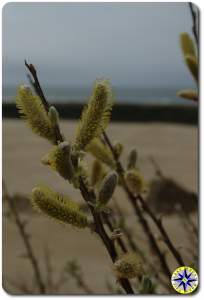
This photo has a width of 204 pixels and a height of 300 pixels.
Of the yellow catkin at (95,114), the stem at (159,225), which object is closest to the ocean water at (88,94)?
the yellow catkin at (95,114)

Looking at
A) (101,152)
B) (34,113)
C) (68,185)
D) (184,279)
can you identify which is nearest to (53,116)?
(34,113)

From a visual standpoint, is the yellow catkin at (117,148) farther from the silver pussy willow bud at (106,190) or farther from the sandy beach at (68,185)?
the sandy beach at (68,185)

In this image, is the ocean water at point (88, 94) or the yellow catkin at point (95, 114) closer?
the yellow catkin at point (95, 114)

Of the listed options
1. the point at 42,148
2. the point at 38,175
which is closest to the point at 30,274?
the point at 38,175

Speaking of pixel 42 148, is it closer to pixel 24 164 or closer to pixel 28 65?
pixel 24 164

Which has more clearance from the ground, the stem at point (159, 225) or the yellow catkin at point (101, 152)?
the yellow catkin at point (101, 152)

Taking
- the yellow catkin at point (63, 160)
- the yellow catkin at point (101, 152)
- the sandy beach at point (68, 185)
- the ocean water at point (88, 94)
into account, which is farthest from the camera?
the sandy beach at point (68, 185)
